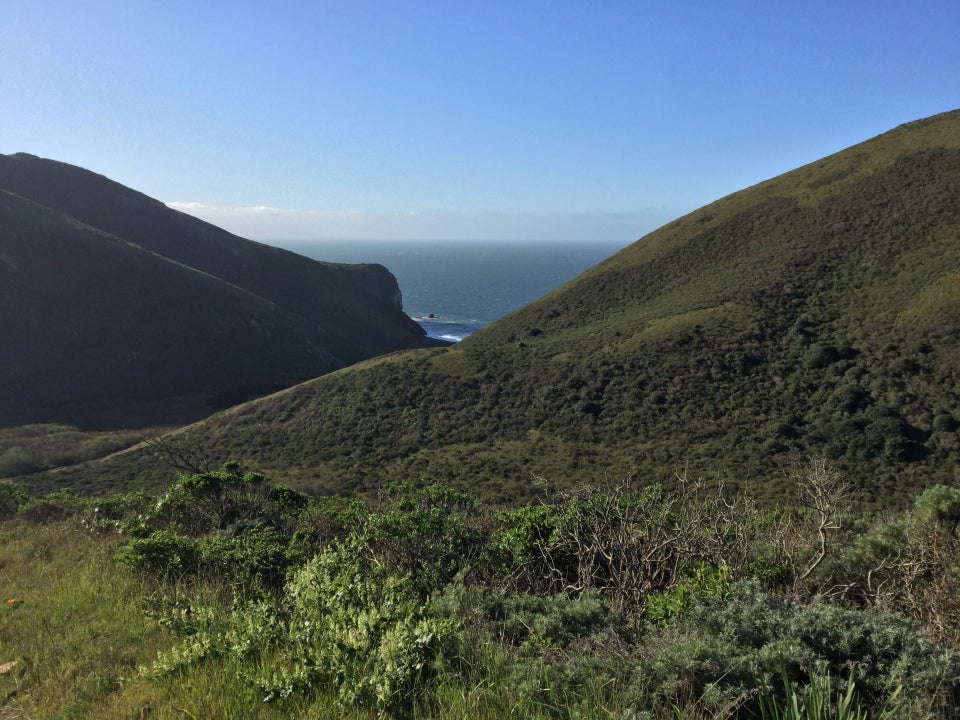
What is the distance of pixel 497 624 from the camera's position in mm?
3791

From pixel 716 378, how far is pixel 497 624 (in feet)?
93.8

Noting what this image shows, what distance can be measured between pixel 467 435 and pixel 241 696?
87.0 feet

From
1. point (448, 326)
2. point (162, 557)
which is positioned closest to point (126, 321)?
point (448, 326)

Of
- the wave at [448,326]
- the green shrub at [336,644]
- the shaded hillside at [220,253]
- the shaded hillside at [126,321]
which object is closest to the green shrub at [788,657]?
the green shrub at [336,644]

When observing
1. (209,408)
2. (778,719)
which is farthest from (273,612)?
(209,408)

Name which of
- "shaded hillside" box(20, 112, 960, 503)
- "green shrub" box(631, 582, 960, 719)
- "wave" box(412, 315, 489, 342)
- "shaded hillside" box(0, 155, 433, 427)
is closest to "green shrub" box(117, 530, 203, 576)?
"green shrub" box(631, 582, 960, 719)

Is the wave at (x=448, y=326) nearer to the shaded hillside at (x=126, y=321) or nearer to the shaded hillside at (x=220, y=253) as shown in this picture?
the shaded hillside at (x=220, y=253)

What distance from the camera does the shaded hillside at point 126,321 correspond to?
45.2m

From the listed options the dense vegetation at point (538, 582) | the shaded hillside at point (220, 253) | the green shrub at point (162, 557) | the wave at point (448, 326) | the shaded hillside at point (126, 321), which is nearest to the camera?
the dense vegetation at point (538, 582)

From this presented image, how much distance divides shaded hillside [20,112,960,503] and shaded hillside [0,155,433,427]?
15.2 m

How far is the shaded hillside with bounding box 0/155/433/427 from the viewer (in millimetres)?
45219

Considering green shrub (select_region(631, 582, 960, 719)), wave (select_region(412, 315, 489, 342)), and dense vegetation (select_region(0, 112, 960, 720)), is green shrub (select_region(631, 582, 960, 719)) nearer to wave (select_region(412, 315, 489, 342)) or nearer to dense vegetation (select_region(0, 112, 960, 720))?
dense vegetation (select_region(0, 112, 960, 720))

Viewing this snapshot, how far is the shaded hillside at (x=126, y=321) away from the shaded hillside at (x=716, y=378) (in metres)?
15.2

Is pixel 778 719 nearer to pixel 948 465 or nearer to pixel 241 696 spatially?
pixel 241 696
